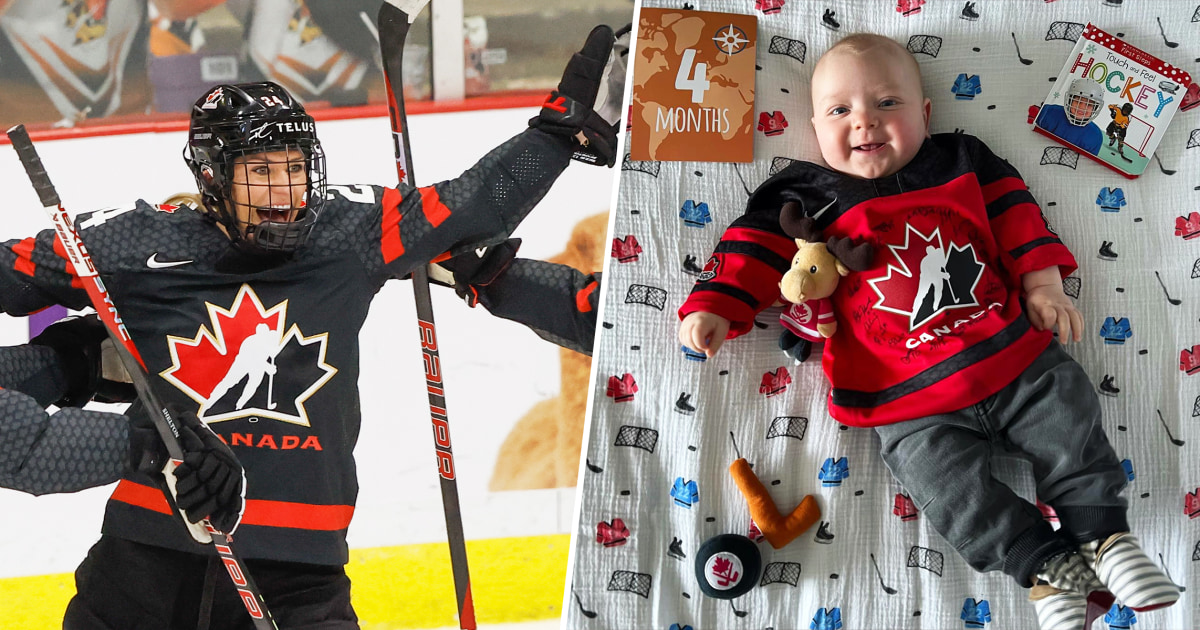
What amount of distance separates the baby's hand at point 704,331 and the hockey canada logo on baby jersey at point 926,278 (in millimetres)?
229

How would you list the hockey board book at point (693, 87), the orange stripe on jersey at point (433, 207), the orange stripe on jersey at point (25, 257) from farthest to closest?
the hockey board book at point (693, 87) → the orange stripe on jersey at point (433, 207) → the orange stripe on jersey at point (25, 257)

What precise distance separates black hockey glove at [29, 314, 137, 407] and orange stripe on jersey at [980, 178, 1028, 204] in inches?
47.1

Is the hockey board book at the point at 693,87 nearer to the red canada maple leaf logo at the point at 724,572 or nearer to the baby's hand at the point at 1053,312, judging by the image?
the baby's hand at the point at 1053,312

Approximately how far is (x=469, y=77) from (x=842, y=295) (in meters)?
0.61

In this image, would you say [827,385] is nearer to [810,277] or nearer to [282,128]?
[810,277]

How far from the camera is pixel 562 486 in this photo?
48.8 inches

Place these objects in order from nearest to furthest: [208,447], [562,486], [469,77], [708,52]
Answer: [208,447], [469,77], [562,486], [708,52]

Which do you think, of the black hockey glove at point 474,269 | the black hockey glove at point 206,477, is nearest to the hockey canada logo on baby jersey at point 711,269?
the black hockey glove at point 474,269

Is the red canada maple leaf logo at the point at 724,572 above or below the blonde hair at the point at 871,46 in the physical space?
below

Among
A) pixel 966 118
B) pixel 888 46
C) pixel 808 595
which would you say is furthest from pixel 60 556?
pixel 966 118

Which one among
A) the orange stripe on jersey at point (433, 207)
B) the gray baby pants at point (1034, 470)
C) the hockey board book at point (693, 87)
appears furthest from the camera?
the hockey board book at point (693, 87)

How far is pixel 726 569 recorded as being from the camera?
1288 mm

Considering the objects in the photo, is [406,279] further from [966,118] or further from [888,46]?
[966,118]

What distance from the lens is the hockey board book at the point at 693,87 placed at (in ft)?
4.39
